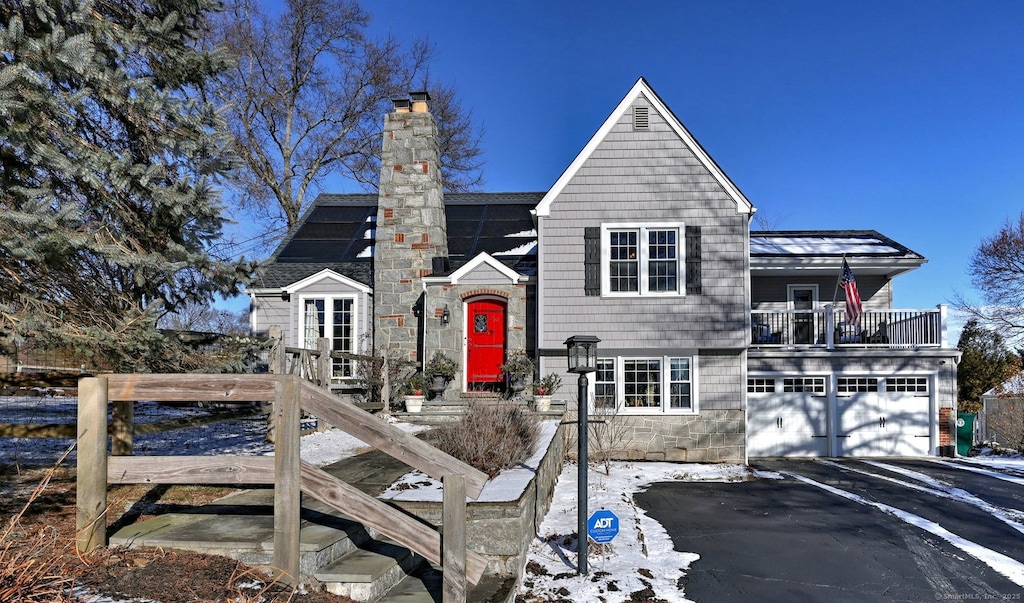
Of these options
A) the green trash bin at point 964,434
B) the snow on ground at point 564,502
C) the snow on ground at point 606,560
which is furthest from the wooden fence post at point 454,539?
the green trash bin at point 964,434

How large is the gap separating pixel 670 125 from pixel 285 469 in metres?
12.5

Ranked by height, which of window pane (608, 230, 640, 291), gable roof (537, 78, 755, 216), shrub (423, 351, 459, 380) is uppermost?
gable roof (537, 78, 755, 216)

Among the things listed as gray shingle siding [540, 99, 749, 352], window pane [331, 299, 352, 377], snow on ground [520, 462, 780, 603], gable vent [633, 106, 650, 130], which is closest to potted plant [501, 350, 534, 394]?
gray shingle siding [540, 99, 749, 352]

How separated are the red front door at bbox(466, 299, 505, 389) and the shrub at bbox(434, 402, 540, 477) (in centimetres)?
713

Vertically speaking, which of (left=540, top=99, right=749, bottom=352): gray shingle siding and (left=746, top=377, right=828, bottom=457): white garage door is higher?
(left=540, top=99, right=749, bottom=352): gray shingle siding

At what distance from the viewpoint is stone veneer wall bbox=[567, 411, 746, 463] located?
14.5 meters

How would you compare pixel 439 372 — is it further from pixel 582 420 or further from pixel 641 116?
pixel 582 420

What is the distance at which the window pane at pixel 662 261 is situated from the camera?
1439cm

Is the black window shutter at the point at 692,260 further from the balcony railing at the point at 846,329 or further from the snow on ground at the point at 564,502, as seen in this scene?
the snow on ground at the point at 564,502

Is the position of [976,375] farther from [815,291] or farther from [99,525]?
[99,525]

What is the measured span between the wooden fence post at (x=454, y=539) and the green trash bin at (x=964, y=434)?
1758 cm

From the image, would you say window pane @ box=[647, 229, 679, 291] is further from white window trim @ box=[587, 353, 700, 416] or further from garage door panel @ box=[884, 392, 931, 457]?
garage door panel @ box=[884, 392, 931, 457]

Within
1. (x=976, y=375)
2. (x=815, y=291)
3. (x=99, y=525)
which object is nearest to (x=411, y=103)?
(x=815, y=291)

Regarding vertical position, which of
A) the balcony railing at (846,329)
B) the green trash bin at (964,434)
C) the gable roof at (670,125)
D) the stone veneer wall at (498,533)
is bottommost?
→ the green trash bin at (964,434)
